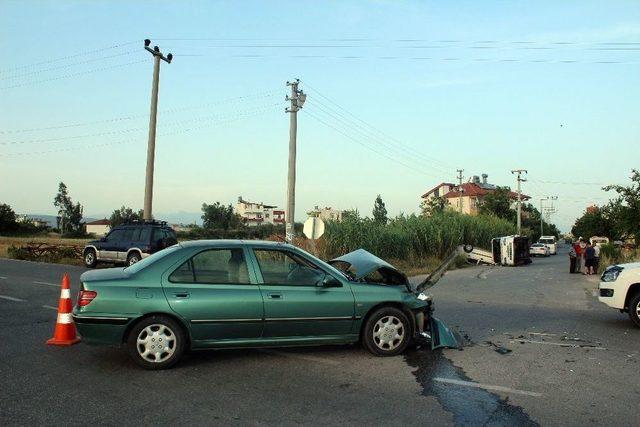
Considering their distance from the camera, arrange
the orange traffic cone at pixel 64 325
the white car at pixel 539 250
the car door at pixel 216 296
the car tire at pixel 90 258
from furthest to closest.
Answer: the white car at pixel 539 250
the car tire at pixel 90 258
the orange traffic cone at pixel 64 325
the car door at pixel 216 296

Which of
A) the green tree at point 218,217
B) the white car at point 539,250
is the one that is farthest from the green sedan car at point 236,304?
the green tree at point 218,217

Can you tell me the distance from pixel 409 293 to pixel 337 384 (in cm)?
192

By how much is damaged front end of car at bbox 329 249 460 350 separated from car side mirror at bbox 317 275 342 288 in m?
0.44

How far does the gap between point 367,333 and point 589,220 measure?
282 ft

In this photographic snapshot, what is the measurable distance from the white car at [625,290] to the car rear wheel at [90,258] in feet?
62.9

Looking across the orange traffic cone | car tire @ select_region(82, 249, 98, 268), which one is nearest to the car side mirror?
the orange traffic cone

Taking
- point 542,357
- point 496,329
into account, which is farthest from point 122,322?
point 496,329

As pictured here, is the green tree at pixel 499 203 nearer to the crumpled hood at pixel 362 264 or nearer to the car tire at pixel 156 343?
the crumpled hood at pixel 362 264

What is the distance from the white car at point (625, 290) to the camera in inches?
381

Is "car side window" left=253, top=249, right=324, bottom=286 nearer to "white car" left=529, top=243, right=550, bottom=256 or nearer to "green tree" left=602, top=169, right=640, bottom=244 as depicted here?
"green tree" left=602, top=169, right=640, bottom=244

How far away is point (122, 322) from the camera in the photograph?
616cm

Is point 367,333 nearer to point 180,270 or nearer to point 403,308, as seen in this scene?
point 403,308

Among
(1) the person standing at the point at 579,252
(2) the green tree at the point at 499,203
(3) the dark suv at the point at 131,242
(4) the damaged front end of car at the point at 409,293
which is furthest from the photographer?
(2) the green tree at the point at 499,203

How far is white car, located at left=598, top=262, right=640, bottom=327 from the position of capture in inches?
381
